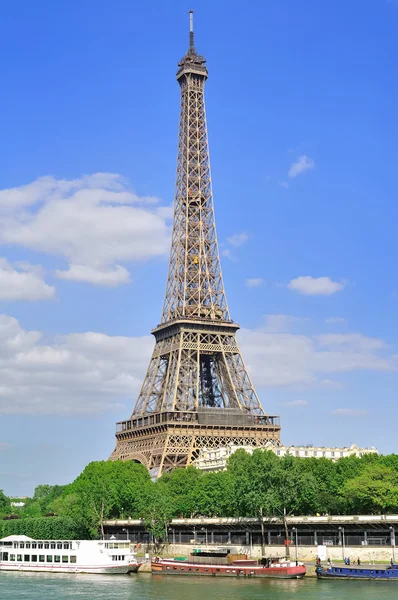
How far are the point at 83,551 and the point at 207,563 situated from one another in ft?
49.7

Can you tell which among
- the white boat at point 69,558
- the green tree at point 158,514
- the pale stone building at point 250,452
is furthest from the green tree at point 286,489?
the pale stone building at point 250,452

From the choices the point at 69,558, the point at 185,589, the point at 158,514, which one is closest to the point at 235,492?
the point at 158,514

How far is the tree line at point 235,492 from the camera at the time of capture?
98.8 meters

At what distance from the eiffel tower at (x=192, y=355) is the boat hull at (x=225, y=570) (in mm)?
39487

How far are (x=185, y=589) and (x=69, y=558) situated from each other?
88.0 ft

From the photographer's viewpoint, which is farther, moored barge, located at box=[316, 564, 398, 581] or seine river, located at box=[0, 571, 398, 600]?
moored barge, located at box=[316, 564, 398, 581]

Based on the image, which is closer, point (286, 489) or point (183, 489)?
point (286, 489)

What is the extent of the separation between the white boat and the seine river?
5023mm

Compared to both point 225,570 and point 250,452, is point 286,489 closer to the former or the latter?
point 225,570

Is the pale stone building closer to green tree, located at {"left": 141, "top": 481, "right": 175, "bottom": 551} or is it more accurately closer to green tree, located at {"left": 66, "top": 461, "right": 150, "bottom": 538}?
green tree, located at {"left": 66, "top": 461, "right": 150, "bottom": 538}

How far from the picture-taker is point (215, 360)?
154625 millimetres

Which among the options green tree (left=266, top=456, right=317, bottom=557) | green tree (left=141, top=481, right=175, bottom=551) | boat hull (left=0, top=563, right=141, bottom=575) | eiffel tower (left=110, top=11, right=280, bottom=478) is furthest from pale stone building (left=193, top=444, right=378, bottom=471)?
boat hull (left=0, top=563, right=141, bottom=575)

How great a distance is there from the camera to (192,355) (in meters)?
150

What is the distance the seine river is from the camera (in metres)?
71.4
